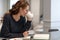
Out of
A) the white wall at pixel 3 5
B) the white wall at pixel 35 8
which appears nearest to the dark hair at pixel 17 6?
the white wall at pixel 35 8

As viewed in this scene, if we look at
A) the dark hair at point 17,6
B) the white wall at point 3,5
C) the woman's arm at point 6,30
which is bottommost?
the woman's arm at point 6,30

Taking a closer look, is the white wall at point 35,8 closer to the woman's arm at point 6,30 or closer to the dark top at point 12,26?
the dark top at point 12,26

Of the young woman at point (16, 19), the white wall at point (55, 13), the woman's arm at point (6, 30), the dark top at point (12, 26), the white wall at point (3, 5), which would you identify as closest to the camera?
the woman's arm at point (6, 30)

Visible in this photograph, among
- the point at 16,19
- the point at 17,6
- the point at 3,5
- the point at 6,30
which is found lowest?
the point at 6,30

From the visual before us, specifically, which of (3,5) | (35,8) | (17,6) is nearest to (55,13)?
(35,8)

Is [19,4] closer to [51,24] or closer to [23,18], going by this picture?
[23,18]

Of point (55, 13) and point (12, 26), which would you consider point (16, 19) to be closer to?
point (12, 26)

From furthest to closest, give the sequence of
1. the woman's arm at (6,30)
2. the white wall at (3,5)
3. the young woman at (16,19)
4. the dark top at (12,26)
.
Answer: the white wall at (3,5) → the young woman at (16,19) → the dark top at (12,26) → the woman's arm at (6,30)

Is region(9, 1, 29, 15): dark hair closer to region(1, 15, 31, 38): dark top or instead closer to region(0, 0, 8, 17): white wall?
region(1, 15, 31, 38): dark top

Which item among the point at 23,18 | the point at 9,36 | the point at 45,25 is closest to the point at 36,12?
the point at 45,25

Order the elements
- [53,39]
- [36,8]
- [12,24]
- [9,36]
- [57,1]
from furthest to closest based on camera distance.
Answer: [36,8]
[57,1]
[12,24]
[9,36]
[53,39]

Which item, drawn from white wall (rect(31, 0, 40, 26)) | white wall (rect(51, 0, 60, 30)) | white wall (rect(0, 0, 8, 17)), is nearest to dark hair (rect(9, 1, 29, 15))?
white wall (rect(51, 0, 60, 30))

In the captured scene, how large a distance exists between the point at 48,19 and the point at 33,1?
1.70 metres

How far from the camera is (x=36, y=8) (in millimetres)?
5297
